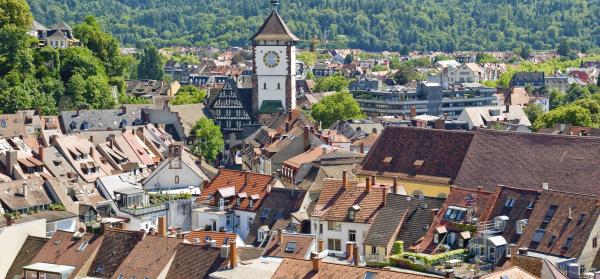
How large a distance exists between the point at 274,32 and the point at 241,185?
52.2 metres

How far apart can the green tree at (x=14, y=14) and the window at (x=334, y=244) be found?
196 ft

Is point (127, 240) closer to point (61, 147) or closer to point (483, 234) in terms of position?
point (483, 234)

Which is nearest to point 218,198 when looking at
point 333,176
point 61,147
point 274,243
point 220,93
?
point 333,176

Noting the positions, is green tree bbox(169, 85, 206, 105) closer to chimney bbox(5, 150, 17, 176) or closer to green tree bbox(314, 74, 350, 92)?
green tree bbox(314, 74, 350, 92)

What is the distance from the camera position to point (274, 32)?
4557 inches

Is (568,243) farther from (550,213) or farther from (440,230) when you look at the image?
(440,230)

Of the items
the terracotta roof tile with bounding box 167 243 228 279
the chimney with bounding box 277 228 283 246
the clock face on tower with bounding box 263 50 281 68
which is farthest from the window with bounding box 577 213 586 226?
the clock face on tower with bounding box 263 50 281 68

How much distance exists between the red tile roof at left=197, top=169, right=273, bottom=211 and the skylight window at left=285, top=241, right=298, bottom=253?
34.1 ft

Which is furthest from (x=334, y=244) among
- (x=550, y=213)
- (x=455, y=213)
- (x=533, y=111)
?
(x=533, y=111)

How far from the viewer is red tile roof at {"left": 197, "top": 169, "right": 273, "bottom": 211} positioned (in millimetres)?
63188

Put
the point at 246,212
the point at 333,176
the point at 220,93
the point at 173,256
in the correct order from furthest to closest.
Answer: the point at 220,93 < the point at 333,176 < the point at 246,212 < the point at 173,256

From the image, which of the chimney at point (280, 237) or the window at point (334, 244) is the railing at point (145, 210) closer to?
the window at point (334, 244)

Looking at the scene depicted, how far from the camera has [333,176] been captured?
6656cm

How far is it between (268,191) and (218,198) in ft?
9.86
